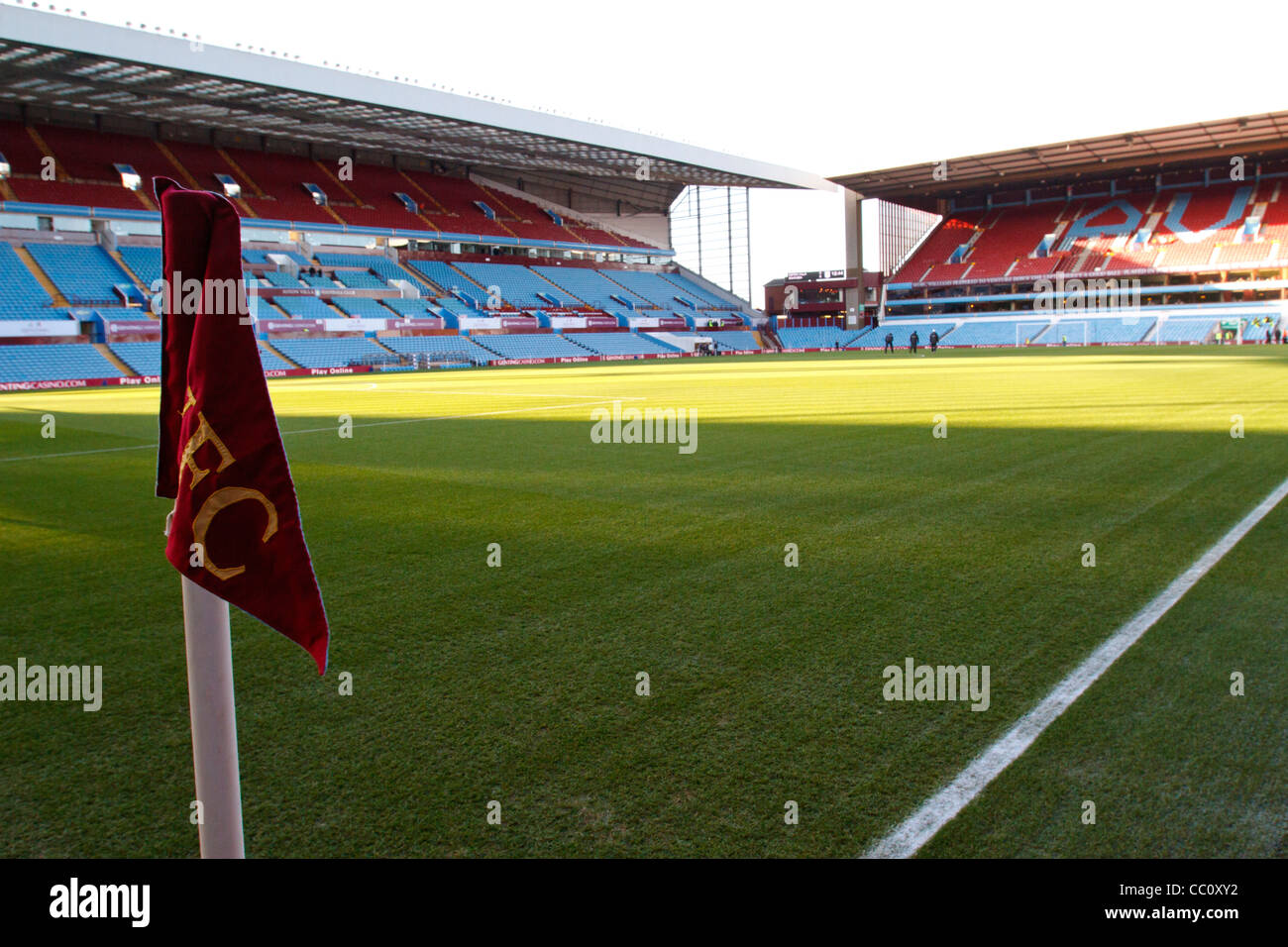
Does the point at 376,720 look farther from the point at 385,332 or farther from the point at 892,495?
the point at 385,332

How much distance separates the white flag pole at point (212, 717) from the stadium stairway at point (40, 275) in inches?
1787

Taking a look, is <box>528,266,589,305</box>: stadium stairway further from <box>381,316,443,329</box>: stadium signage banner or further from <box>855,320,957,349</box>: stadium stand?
<box>855,320,957,349</box>: stadium stand

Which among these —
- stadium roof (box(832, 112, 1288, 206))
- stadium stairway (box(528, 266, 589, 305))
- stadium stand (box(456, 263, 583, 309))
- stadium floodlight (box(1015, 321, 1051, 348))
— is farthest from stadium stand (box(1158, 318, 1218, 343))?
stadium stand (box(456, 263, 583, 309))

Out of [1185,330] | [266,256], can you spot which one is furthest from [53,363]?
[1185,330]

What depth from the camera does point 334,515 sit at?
8.62 meters

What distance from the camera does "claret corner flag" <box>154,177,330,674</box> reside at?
1.91 m

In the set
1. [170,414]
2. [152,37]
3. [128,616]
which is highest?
[152,37]

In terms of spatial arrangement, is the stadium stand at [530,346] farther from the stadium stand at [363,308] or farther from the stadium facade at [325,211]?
the stadium stand at [363,308]

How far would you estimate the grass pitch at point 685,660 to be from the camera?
3.13m

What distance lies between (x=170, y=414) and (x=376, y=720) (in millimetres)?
2252

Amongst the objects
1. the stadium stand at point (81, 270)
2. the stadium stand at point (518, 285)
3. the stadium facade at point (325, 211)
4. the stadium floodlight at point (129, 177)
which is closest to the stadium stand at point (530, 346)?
the stadium facade at point (325, 211)

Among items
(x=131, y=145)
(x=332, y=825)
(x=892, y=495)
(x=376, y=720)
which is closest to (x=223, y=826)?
(x=332, y=825)
